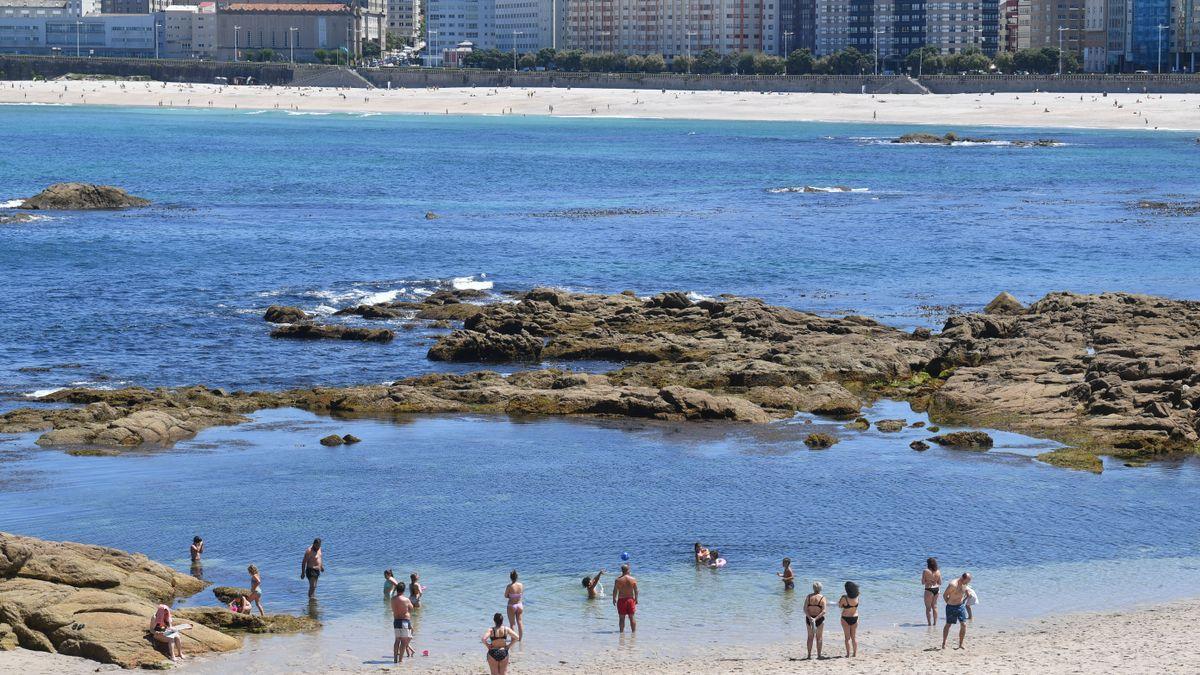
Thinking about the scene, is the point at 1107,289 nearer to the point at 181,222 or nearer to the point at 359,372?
the point at 359,372

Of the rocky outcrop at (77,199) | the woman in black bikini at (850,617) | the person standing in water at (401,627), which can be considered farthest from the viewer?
the rocky outcrop at (77,199)

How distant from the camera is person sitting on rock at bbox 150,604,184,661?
67.2 ft

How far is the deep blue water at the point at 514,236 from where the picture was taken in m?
45.6

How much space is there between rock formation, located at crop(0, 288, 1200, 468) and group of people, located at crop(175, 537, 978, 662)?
10.7 metres

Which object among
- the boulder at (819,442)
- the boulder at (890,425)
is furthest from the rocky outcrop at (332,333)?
the boulder at (890,425)

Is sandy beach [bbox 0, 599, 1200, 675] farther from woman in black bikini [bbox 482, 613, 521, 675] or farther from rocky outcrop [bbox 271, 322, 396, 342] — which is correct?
rocky outcrop [bbox 271, 322, 396, 342]

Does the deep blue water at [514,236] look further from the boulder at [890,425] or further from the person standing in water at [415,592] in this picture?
the person standing in water at [415,592]

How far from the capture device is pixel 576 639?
2219 cm

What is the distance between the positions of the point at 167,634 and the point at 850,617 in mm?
8949

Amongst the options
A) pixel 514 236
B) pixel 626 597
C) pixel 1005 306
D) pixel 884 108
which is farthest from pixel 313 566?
pixel 884 108

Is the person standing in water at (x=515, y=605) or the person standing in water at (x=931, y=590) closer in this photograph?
the person standing in water at (x=515, y=605)

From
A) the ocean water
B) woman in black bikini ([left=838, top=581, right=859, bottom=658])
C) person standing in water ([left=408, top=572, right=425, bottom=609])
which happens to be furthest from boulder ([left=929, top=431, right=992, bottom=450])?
person standing in water ([left=408, top=572, right=425, bottom=609])

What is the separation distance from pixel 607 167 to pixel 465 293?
6173cm

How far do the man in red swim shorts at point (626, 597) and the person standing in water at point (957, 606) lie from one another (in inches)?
168
